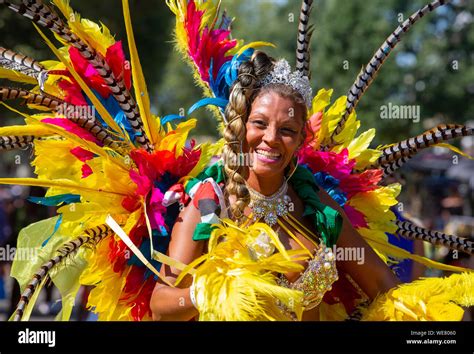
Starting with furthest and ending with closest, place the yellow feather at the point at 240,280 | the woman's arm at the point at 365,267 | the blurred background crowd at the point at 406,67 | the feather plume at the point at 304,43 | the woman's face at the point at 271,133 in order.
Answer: the blurred background crowd at the point at 406,67, the feather plume at the point at 304,43, the woman's arm at the point at 365,267, the woman's face at the point at 271,133, the yellow feather at the point at 240,280

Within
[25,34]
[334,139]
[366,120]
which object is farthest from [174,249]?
[366,120]

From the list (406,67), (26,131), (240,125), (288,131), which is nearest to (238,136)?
(240,125)

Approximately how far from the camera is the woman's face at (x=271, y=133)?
2902mm

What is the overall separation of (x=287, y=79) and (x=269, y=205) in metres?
0.49

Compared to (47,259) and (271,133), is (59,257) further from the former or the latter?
(271,133)

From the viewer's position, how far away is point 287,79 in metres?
3.04

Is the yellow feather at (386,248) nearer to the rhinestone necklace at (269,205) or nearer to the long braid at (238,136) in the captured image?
the rhinestone necklace at (269,205)

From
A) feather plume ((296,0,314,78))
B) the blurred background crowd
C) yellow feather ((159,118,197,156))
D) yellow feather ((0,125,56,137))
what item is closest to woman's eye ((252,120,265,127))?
yellow feather ((159,118,197,156))

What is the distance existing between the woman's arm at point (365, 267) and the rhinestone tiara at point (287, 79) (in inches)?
16.9

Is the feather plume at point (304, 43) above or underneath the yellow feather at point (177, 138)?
above

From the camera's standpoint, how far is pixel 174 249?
286 centimetres

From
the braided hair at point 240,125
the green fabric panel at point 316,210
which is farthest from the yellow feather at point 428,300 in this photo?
the braided hair at point 240,125

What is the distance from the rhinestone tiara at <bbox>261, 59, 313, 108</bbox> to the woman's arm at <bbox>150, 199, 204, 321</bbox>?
58 centimetres
